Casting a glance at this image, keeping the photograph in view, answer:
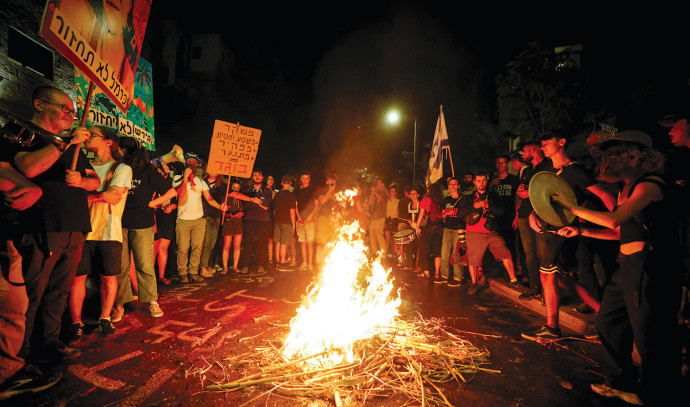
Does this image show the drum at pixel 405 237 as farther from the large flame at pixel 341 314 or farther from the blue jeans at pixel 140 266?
the blue jeans at pixel 140 266

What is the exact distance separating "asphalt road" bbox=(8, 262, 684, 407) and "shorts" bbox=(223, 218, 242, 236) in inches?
84.9

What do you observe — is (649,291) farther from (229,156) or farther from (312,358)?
(229,156)

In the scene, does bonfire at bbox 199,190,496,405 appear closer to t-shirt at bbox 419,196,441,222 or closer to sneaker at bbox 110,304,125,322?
sneaker at bbox 110,304,125,322

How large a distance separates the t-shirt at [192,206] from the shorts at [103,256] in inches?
105

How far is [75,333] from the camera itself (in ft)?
12.7

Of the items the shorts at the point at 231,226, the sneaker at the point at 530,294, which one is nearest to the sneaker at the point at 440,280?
the sneaker at the point at 530,294

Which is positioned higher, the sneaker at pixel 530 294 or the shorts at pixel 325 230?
the shorts at pixel 325 230

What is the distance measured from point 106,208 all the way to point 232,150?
4212mm

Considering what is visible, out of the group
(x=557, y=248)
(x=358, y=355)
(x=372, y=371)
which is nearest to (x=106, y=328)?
(x=358, y=355)

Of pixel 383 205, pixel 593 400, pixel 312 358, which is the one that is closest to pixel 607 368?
pixel 593 400

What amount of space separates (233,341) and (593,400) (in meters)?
4.05

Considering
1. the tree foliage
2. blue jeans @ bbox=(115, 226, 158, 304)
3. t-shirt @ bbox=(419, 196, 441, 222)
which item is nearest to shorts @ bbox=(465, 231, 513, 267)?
t-shirt @ bbox=(419, 196, 441, 222)

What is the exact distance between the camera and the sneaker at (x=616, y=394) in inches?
111

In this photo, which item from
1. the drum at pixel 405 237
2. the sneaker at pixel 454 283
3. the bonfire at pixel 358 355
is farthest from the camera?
the drum at pixel 405 237
